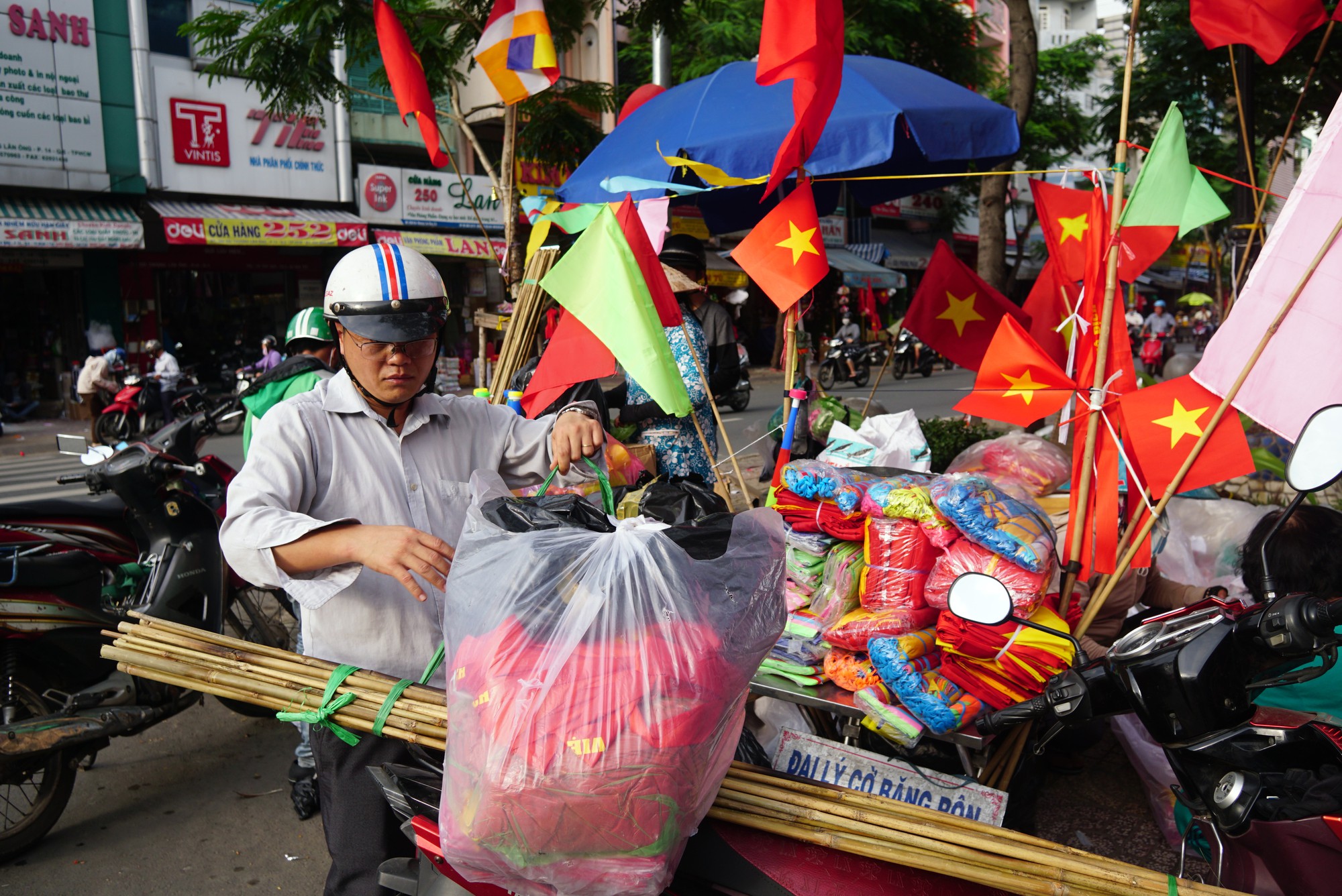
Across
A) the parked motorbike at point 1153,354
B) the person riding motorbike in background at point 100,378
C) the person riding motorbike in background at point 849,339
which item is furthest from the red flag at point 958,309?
the parked motorbike at point 1153,354

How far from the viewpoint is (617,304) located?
101 inches

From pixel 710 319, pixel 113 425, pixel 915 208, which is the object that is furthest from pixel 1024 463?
pixel 915 208

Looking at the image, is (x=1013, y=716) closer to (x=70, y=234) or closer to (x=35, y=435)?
(x=35, y=435)

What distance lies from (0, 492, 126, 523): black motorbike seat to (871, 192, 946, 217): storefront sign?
24642 mm

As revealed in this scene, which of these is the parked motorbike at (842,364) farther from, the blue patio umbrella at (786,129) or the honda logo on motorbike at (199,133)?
the blue patio umbrella at (786,129)

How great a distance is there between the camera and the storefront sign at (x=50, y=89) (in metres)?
13.7

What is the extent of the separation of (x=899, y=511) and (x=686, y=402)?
2.14ft

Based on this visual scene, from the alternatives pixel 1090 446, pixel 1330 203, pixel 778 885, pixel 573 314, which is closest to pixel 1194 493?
pixel 1090 446

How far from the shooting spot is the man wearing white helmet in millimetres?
1837

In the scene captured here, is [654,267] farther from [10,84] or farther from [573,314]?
[10,84]

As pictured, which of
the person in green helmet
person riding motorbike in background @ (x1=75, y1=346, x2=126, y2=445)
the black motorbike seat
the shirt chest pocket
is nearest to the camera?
the shirt chest pocket

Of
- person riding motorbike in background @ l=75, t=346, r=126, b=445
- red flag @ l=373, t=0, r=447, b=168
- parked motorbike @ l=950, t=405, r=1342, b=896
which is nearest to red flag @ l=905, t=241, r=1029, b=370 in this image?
parked motorbike @ l=950, t=405, r=1342, b=896

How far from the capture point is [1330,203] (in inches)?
84.4

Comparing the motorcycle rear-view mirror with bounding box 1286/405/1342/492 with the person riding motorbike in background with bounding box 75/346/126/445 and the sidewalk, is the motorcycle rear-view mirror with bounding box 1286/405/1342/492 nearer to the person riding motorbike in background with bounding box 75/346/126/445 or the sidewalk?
the sidewalk
